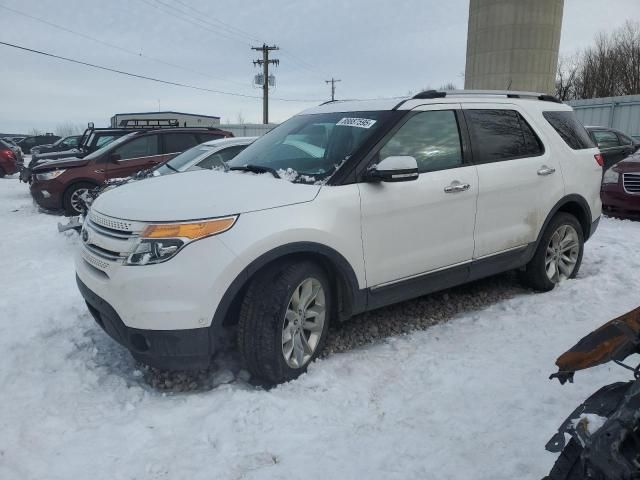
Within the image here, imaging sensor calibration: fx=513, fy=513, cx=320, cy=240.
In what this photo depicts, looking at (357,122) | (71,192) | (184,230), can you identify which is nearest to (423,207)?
(357,122)

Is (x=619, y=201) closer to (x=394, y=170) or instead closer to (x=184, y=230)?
(x=394, y=170)

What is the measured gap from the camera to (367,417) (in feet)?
9.60

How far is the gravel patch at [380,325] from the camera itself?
3.31 metres

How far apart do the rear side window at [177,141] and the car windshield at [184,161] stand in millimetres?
2741

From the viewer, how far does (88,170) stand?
1007 centimetres

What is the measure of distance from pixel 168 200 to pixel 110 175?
7799 millimetres

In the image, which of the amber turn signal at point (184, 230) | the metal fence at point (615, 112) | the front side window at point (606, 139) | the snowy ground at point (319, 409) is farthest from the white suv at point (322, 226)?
the metal fence at point (615, 112)

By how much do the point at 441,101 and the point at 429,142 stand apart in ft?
1.31

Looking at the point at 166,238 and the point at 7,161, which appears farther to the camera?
the point at 7,161

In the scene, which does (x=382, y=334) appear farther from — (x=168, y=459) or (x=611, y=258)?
(x=611, y=258)

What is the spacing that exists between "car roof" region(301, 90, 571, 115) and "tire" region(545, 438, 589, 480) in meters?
2.66

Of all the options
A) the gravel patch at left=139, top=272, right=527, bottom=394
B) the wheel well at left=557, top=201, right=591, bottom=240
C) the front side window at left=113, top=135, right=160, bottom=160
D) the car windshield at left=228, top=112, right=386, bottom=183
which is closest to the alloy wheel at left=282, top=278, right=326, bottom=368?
the gravel patch at left=139, top=272, right=527, bottom=394

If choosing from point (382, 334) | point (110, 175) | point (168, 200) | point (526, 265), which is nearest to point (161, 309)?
point (168, 200)

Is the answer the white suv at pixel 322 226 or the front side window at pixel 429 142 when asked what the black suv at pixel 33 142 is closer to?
the white suv at pixel 322 226
